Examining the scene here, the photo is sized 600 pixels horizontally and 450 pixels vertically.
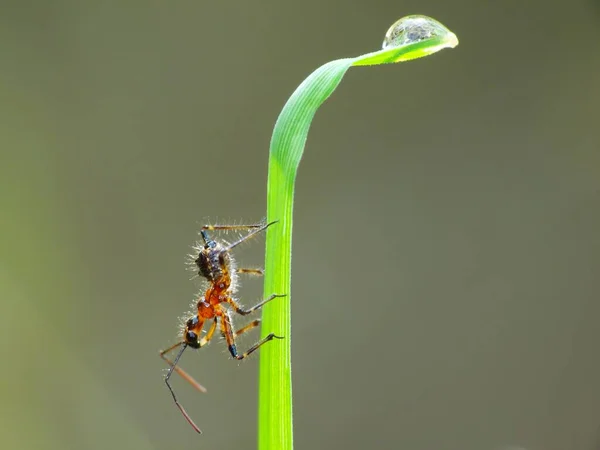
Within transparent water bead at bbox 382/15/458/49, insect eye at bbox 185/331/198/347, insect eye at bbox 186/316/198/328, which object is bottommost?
insect eye at bbox 185/331/198/347

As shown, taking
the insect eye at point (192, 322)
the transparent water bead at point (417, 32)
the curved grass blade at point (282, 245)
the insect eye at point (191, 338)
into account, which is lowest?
the insect eye at point (191, 338)

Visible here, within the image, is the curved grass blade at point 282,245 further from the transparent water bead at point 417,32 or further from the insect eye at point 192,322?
the insect eye at point 192,322

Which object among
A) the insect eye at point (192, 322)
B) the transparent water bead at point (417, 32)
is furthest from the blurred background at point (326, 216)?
the transparent water bead at point (417, 32)

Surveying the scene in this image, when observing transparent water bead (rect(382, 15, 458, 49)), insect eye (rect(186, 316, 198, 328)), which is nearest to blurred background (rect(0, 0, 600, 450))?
insect eye (rect(186, 316, 198, 328))

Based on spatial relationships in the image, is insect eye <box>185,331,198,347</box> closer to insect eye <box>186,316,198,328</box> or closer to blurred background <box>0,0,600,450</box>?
insect eye <box>186,316,198,328</box>

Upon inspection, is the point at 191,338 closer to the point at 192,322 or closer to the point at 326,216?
the point at 192,322

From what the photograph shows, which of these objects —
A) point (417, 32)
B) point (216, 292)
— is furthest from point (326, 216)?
point (417, 32)

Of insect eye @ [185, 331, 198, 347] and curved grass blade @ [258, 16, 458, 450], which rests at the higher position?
curved grass blade @ [258, 16, 458, 450]

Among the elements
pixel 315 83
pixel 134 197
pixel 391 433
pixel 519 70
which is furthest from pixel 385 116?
pixel 315 83
